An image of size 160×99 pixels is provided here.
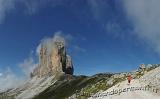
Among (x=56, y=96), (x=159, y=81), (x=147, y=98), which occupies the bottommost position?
(x=147, y=98)

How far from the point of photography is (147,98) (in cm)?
6550

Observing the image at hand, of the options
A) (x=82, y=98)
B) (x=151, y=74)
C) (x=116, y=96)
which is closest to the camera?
(x=116, y=96)

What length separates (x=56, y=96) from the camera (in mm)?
199750

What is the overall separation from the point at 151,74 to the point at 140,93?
15201mm

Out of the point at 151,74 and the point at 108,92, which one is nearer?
the point at 108,92

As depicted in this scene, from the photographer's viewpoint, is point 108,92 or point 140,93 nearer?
point 140,93

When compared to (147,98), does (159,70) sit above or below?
above

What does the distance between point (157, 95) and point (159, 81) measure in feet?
29.7

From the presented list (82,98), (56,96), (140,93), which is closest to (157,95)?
(140,93)

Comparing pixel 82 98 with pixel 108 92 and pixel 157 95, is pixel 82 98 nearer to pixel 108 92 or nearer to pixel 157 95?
pixel 108 92

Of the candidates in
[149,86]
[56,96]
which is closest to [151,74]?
[149,86]

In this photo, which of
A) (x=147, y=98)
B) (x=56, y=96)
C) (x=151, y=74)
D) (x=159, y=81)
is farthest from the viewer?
(x=56, y=96)

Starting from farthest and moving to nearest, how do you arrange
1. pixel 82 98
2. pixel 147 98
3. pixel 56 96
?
pixel 56 96 < pixel 82 98 < pixel 147 98

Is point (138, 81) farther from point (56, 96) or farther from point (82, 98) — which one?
point (56, 96)
